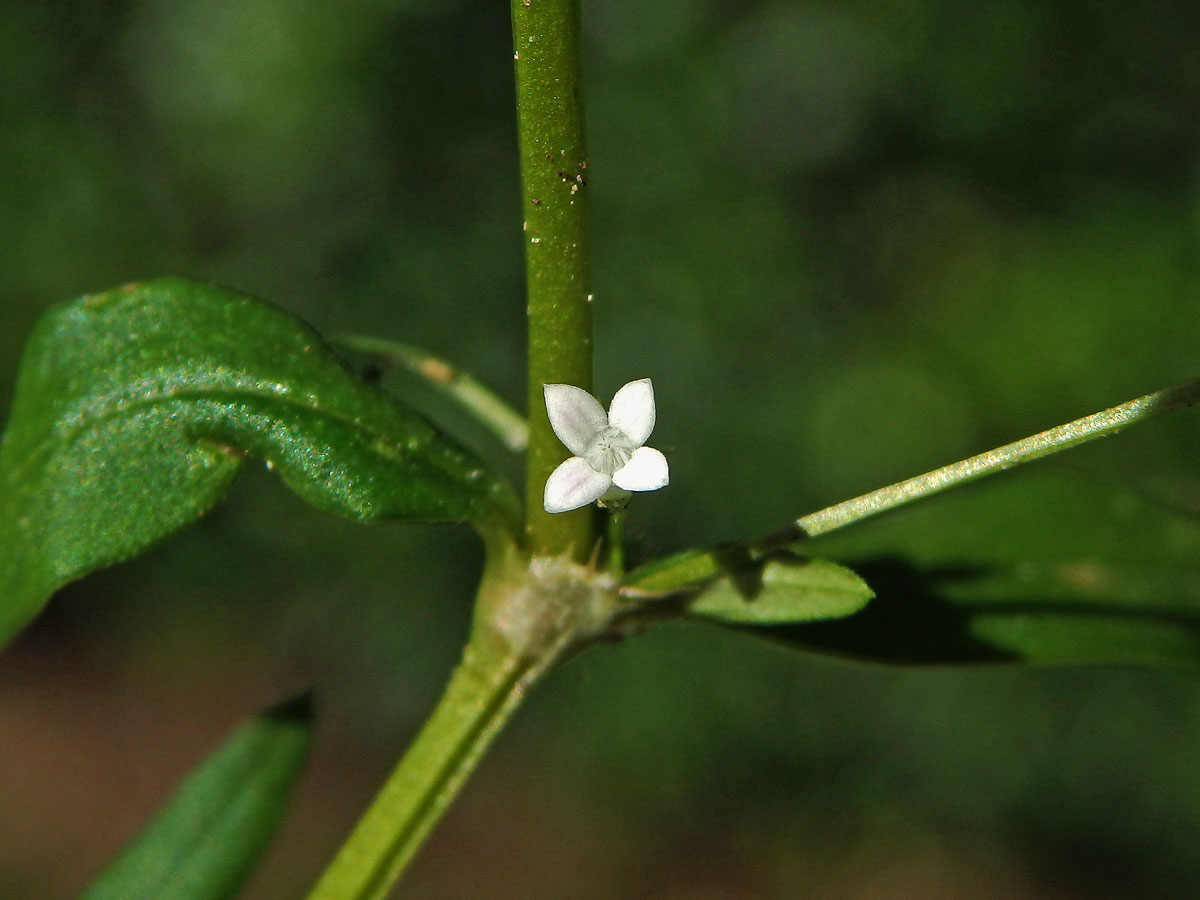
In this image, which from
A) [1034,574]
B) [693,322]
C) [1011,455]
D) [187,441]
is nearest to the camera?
[1011,455]

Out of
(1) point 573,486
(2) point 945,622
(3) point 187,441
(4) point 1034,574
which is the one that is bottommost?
(3) point 187,441

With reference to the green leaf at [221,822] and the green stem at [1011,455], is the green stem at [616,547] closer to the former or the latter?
the green stem at [1011,455]

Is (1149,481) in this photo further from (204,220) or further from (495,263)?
(204,220)

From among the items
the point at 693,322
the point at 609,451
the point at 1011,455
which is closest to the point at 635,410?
the point at 609,451

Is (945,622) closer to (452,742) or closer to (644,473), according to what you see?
(644,473)

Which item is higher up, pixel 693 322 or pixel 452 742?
pixel 693 322

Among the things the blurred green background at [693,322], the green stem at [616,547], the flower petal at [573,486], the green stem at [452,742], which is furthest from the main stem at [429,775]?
the blurred green background at [693,322]

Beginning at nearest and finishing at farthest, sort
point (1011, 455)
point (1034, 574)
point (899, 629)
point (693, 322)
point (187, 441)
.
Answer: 1. point (1011, 455)
2. point (187, 441)
3. point (899, 629)
4. point (1034, 574)
5. point (693, 322)

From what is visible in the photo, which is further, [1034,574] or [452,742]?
[1034,574]
